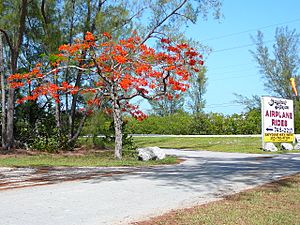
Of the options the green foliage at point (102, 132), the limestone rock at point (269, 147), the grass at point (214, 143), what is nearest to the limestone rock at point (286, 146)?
the limestone rock at point (269, 147)

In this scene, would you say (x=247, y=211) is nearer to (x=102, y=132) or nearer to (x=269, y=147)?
(x=269, y=147)

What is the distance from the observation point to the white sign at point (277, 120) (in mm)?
25798

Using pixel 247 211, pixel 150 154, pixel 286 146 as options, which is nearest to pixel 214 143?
pixel 286 146

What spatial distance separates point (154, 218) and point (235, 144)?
2397 centimetres

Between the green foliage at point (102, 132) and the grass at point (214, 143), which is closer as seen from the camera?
the green foliage at point (102, 132)

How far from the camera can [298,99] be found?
1518 inches

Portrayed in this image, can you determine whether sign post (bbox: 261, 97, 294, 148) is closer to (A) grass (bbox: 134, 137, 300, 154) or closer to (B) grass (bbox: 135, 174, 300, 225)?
(A) grass (bbox: 134, 137, 300, 154)

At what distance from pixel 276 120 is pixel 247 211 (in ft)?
67.5

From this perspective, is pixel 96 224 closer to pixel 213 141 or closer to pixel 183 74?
pixel 183 74

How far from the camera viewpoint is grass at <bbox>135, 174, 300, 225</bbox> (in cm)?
624

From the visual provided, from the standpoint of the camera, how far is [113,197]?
845cm

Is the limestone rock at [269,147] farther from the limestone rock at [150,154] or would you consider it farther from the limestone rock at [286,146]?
the limestone rock at [150,154]

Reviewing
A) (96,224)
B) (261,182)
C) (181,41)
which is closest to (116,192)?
(96,224)

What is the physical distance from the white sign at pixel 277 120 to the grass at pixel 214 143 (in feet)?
4.20
